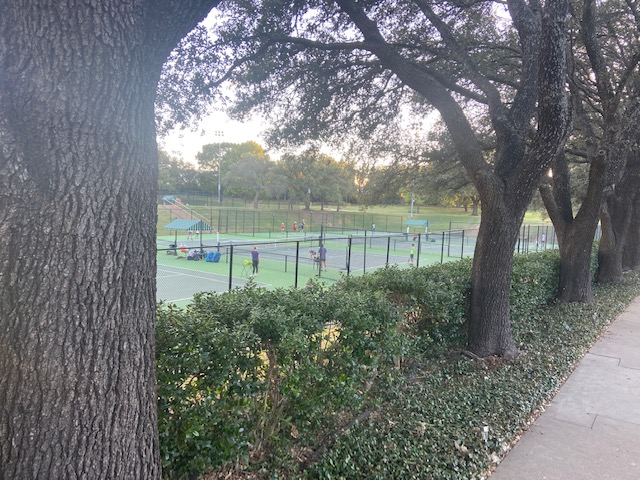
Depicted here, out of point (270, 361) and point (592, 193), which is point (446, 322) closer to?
point (270, 361)

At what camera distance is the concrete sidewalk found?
3484 millimetres

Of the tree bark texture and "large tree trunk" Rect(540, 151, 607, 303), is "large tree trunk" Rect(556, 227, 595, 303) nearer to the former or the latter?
"large tree trunk" Rect(540, 151, 607, 303)

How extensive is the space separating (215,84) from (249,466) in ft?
16.9

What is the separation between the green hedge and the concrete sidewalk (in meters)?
0.17

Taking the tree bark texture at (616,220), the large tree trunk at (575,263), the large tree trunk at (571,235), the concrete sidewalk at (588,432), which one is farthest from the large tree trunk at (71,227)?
the tree bark texture at (616,220)

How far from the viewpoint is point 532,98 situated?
216 inches

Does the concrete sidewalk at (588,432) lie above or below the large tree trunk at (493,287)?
below

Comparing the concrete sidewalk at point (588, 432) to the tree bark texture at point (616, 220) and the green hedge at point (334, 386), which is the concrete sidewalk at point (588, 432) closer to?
the green hedge at point (334, 386)

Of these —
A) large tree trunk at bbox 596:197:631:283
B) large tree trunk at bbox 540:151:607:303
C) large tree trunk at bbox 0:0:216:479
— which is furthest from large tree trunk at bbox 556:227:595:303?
large tree trunk at bbox 0:0:216:479

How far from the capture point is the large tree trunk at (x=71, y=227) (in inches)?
64.9

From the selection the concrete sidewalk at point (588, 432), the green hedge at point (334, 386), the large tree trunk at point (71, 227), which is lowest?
the concrete sidewalk at point (588, 432)

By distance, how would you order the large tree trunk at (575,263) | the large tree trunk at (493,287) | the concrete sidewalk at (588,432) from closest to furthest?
the concrete sidewalk at (588,432) → the large tree trunk at (493,287) → the large tree trunk at (575,263)

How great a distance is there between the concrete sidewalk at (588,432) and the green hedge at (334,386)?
0.17 metres

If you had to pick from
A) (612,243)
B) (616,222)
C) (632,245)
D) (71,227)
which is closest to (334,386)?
(71,227)
